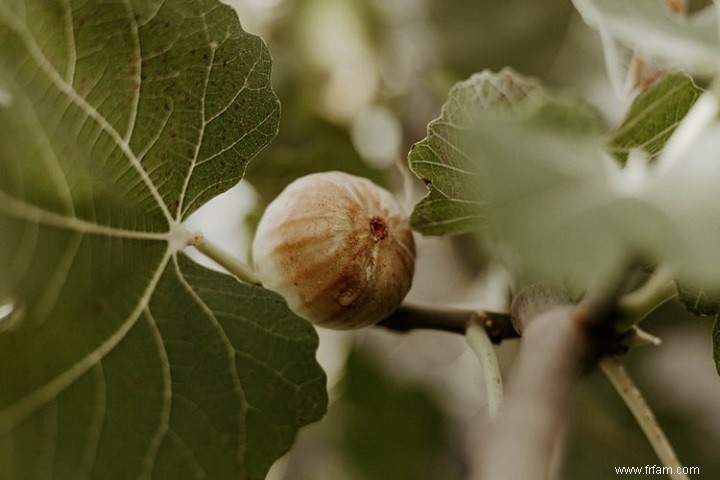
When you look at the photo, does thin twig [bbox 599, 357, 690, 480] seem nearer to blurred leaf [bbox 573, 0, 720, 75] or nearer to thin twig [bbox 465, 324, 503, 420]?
thin twig [bbox 465, 324, 503, 420]

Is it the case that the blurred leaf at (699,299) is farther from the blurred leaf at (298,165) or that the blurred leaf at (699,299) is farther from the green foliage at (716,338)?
the blurred leaf at (298,165)

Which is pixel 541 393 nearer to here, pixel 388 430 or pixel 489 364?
pixel 489 364

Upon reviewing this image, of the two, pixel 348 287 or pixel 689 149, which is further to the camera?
pixel 348 287

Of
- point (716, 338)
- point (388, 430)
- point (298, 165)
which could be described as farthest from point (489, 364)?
point (388, 430)

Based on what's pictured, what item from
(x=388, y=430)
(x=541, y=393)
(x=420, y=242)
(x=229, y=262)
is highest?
(x=541, y=393)

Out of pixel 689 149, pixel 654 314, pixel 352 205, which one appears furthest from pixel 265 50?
pixel 654 314

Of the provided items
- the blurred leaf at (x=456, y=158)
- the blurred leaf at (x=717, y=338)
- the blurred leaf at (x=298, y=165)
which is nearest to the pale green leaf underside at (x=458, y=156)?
the blurred leaf at (x=456, y=158)

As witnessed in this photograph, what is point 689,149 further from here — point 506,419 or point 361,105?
point 361,105
